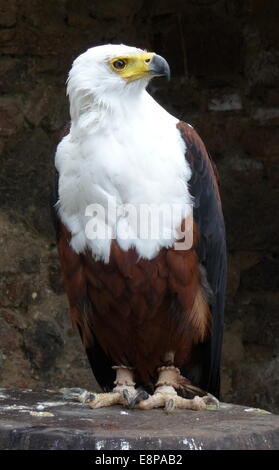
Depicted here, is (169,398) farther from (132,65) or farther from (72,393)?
(132,65)

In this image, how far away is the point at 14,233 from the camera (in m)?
5.51

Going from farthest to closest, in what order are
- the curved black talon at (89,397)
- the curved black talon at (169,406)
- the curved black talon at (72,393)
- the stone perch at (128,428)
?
the curved black talon at (72,393) → the curved black talon at (89,397) → the curved black talon at (169,406) → the stone perch at (128,428)

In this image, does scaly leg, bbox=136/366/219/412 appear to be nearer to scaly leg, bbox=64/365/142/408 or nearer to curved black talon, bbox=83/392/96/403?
scaly leg, bbox=64/365/142/408

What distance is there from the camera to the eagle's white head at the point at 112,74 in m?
3.97

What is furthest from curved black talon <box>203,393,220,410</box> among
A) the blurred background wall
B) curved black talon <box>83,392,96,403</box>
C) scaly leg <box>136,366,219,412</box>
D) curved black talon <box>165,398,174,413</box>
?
the blurred background wall

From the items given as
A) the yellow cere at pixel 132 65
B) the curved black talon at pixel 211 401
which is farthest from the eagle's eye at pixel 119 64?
the curved black talon at pixel 211 401

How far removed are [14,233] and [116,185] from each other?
5.60ft

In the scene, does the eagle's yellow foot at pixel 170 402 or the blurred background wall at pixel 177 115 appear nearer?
the eagle's yellow foot at pixel 170 402

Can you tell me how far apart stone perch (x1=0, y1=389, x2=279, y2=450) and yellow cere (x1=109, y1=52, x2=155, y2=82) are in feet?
3.94

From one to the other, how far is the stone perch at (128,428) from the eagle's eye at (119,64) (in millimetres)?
1229

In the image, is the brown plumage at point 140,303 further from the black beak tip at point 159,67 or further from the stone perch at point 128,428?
the black beak tip at point 159,67

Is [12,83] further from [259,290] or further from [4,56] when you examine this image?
[259,290]


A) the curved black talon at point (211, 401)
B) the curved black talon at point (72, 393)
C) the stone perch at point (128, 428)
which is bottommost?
the curved black talon at point (72, 393)
